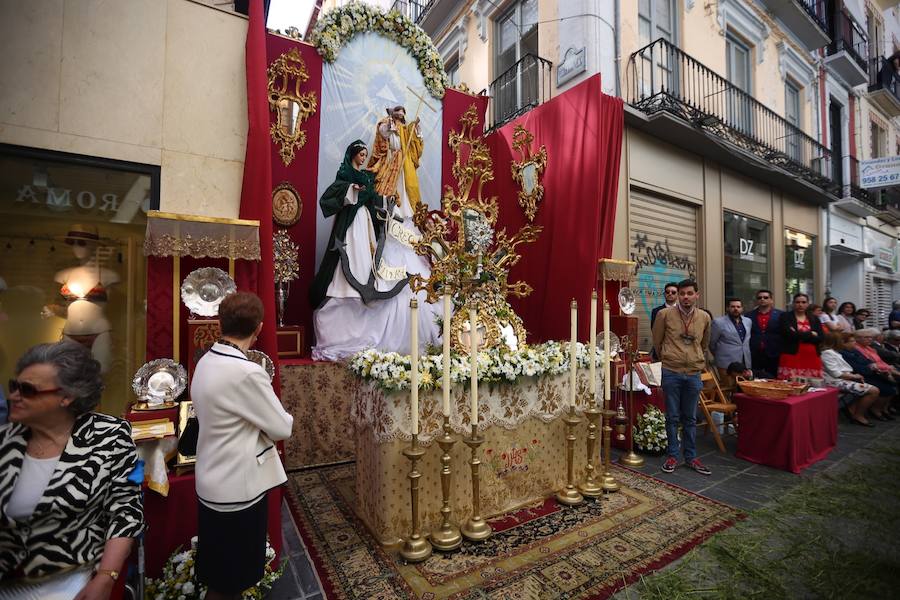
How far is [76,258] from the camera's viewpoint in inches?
131

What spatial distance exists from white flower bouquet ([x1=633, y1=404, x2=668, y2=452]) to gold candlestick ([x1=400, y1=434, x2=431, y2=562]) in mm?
3169

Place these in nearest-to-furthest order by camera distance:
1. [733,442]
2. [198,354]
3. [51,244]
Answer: [198,354] < [51,244] < [733,442]

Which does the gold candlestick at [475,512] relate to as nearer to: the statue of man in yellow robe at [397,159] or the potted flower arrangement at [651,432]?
the potted flower arrangement at [651,432]

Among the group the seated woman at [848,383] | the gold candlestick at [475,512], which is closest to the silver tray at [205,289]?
the gold candlestick at [475,512]

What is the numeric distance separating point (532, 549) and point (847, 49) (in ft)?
53.4

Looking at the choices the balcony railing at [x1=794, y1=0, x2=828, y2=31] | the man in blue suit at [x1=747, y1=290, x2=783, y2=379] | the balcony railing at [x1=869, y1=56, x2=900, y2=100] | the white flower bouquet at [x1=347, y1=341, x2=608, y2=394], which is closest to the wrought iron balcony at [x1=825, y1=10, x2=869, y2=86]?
the balcony railing at [x1=794, y1=0, x2=828, y2=31]

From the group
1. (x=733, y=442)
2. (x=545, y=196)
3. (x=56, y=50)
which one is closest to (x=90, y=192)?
(x=56, y=50)

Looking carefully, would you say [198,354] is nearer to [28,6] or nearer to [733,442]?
[28,6]

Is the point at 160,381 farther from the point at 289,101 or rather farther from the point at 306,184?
the point at 289,101

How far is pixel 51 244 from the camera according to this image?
3.24m

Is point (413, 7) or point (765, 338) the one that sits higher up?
point (413, 7)

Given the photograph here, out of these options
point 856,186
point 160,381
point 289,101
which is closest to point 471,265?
point 160,381

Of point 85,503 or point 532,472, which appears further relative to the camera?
point 532,472

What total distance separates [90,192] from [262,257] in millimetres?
1381
